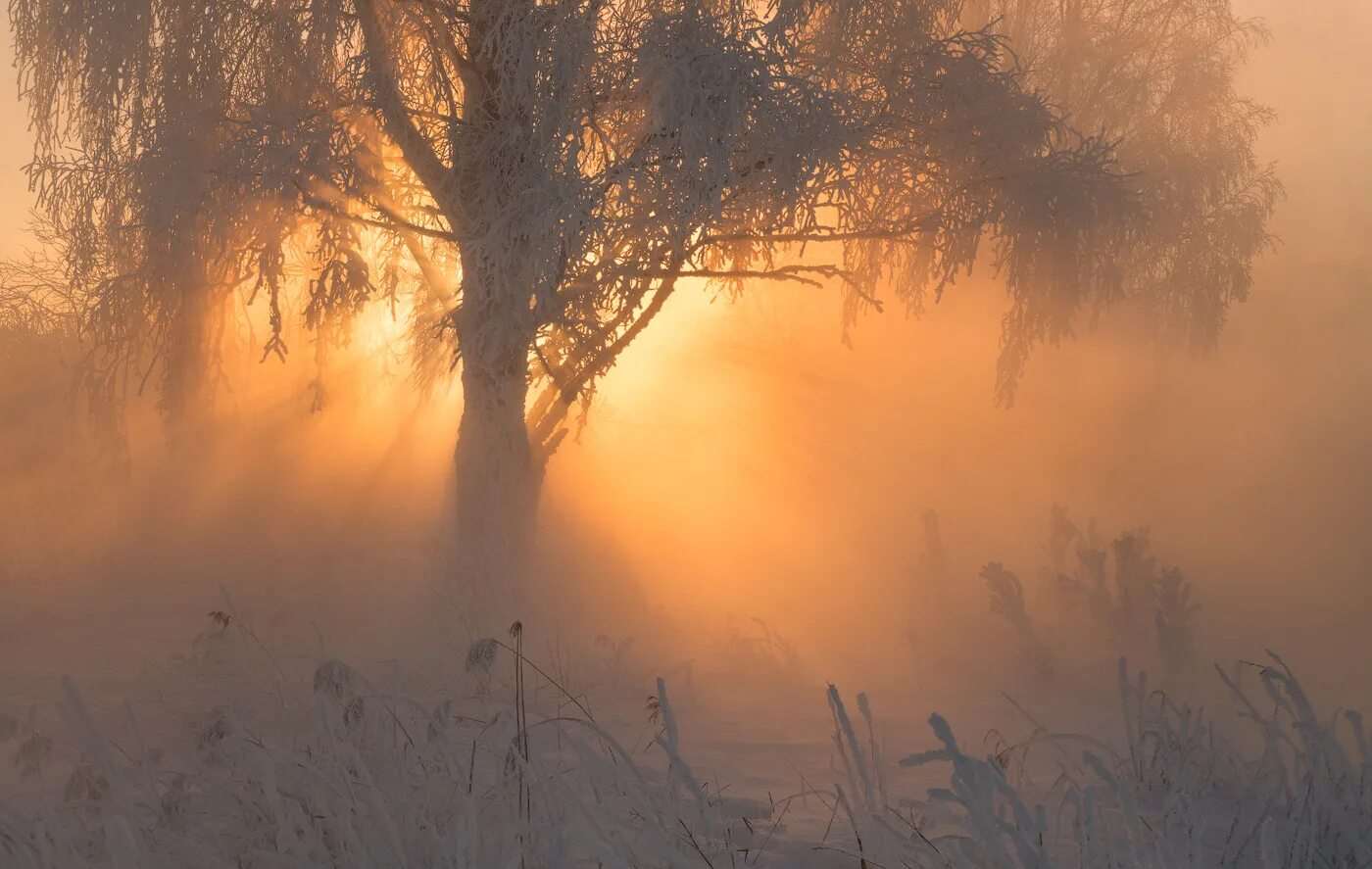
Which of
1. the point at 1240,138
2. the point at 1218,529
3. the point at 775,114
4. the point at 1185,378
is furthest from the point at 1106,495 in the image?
the point at 775,114

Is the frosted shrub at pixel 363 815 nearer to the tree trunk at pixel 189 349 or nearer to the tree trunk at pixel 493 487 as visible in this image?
the tree trunk at pixel 493 487

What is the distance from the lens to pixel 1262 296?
19141mm

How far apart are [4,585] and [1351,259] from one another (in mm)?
21874

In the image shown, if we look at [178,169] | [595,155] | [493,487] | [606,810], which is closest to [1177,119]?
[595,155]

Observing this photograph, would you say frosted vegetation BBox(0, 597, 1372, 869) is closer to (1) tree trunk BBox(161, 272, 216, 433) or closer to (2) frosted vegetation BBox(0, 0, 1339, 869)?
(2) frosted vegetation BBox(0, 0, 1339, 869)

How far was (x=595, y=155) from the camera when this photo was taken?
21.9 feet

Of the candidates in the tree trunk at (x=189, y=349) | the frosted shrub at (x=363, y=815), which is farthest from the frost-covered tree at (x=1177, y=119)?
the frosted shrub at (x=363, y=815)

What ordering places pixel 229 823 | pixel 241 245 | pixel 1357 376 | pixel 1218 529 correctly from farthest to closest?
pixel 1357 376 < pixel 1218 529 < pixel 241 245 < pixel 229 823

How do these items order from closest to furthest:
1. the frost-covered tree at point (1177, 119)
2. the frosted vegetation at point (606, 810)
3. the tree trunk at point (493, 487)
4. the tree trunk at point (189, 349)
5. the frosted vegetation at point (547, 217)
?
the frosted vegetation at point (606, 810) → the frosted vegetation at point (547, 217) → the tree trunk at point (189, 349) → the tree trunk at point (493, 487) → the frost-covered tree at point (1177, 119)

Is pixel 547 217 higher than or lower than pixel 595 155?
lower

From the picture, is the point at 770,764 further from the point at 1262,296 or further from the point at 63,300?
the point at 1262,296

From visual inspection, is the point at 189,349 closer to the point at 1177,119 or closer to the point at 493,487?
the point at 493,487

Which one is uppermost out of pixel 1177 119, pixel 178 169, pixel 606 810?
pixel 1177 119

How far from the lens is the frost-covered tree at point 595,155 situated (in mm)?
6207
